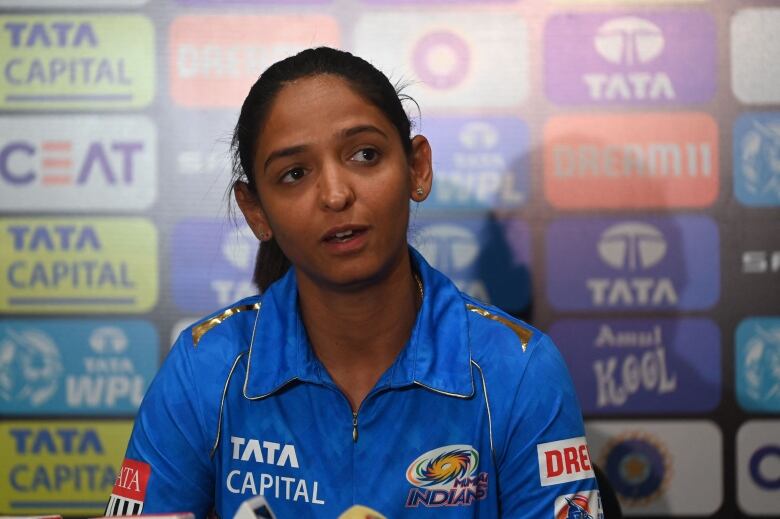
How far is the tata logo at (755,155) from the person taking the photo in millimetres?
1675

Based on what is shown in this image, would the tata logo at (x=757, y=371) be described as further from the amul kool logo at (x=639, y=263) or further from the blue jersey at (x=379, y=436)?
the blue jersey at (x=379, y=436)

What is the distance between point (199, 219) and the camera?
67.5 inches

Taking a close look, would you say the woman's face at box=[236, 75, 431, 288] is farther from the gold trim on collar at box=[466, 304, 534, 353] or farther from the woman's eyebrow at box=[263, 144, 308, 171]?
the gold trim on collar at box=[466, 304, 534, 353]

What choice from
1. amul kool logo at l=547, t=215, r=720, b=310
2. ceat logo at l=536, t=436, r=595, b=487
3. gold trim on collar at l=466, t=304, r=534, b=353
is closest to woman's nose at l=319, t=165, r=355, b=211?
gold trim on collar at l=466, t=304, r=534, b=353

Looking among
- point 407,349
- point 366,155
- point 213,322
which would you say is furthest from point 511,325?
point 213,322

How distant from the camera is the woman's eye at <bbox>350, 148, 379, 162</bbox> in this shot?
968 mm

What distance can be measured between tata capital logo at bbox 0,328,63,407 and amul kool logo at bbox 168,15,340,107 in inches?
22.1

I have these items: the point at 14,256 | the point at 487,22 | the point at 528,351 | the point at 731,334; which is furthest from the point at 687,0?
the point at 14,256

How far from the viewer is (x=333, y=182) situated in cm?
93

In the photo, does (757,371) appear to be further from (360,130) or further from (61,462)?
(61,462)

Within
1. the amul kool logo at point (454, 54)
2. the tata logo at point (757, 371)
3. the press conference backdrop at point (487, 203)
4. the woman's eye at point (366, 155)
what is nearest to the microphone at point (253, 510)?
the woman's eye at point (366, 155)

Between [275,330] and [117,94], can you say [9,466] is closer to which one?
[117,94]

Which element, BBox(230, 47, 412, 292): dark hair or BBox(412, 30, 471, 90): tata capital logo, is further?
BBox(412, 30, 471, 90): tata capital logo

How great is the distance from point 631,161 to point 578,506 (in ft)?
3.00
